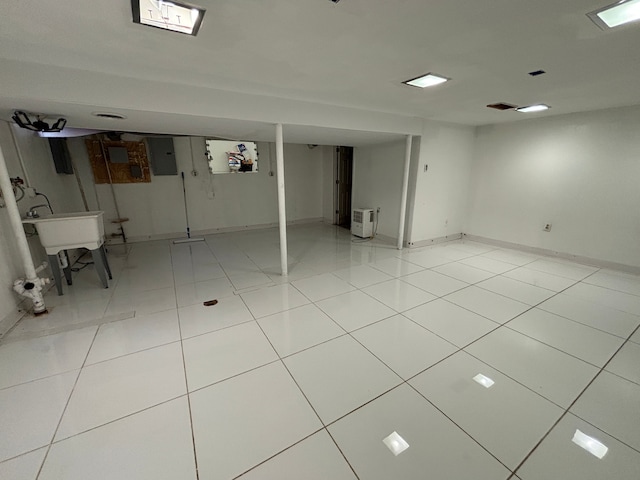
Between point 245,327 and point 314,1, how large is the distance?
237 centimetres

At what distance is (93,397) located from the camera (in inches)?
61.0

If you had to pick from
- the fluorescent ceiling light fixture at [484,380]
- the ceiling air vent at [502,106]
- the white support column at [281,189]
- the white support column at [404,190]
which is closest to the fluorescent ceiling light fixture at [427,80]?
the ceiling air vent at [502,106]

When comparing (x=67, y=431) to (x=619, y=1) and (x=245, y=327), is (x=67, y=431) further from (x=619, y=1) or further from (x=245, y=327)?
(x=619, y=1)

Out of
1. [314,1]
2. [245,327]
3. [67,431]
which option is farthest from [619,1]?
[67,431]

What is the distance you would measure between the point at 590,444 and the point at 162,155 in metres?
6.30

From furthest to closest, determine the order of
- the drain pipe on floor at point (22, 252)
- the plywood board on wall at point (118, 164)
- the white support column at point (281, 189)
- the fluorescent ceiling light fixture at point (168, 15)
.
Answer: the plywood board on wall at point (118, 164) < the white support column at point (281, 189) < the drain pipe on floor at point (22, 252) < the fluorescent ceiling light fixture at point (168, 15)

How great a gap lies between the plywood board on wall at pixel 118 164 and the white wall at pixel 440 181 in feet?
16.8

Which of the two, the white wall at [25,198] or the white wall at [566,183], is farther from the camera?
the white wall at [566,183]

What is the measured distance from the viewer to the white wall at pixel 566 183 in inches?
133

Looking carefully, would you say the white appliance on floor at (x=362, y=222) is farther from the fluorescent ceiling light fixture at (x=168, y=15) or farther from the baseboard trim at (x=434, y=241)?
the fluorescent ceiling light fixture at (x=168, y=15)

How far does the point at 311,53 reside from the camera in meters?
1.82

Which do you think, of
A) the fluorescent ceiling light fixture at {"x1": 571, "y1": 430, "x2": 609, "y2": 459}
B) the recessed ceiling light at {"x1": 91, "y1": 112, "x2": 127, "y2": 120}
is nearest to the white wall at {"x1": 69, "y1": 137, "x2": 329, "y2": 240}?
the recessed ceiling light at {"x1": 91, "y1": 112, "x2": 127, "y2": 120}

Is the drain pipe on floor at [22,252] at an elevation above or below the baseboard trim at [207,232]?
above

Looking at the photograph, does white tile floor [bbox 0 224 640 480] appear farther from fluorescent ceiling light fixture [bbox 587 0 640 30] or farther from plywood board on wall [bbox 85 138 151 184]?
plywood board on wall [bbox 85 138 151 184]
